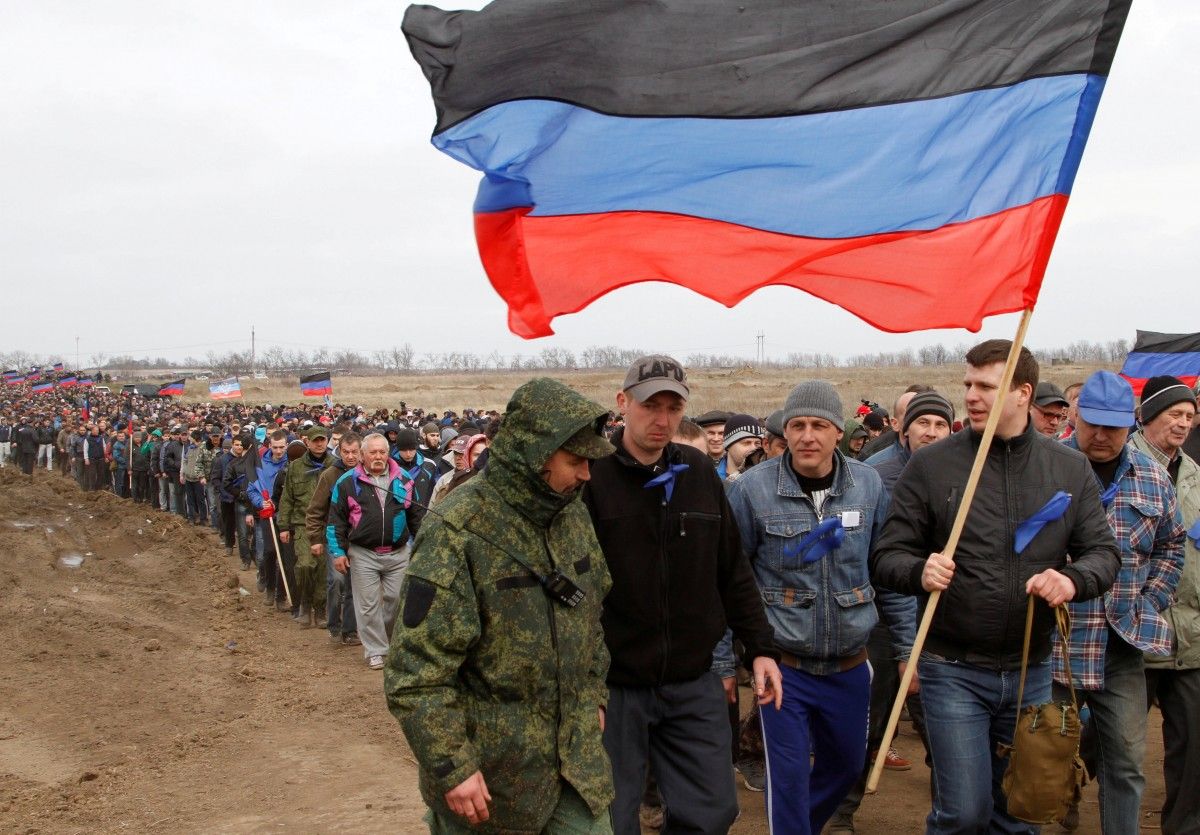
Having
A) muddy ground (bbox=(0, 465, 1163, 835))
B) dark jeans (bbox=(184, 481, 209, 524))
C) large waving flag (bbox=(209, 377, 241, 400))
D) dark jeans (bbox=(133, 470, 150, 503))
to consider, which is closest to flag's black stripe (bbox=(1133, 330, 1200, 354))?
muddy ground (bbox=(0, 465, 1163, 835))

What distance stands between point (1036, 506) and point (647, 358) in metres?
1.65

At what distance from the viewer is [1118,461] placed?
5.24 meters

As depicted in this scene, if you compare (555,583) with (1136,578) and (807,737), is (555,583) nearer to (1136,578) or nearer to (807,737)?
(807,737)

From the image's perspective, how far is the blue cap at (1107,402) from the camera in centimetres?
509

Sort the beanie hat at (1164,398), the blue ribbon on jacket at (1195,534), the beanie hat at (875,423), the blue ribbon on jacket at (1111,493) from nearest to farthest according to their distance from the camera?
the blue ribbon on jacket at (1111,493)
the blue ribbon on jacket at (1195,534)
the beanie hat at (1164,398)
the beanie hat at (875,423)

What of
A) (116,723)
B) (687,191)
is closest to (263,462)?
(116,723)

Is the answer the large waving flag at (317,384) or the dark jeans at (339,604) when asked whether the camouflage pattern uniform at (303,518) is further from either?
the large waving flag at (317,384)

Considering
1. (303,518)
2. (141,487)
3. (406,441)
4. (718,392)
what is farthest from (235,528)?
(718,392)

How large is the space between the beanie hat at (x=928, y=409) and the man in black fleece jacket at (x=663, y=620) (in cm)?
258

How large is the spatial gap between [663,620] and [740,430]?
392 cm

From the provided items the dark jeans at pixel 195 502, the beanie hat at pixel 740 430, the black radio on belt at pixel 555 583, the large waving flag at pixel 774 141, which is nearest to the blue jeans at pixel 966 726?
the large waving flag at pixel 774 141

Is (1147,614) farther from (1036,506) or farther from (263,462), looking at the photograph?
(263,462)

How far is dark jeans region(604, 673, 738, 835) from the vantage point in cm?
434

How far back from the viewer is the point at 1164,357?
12.9 metres
